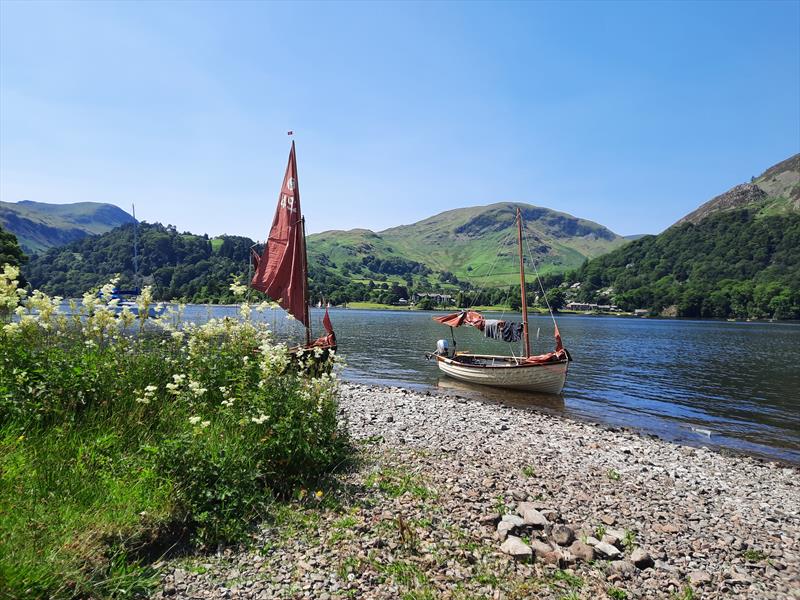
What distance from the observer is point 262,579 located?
592cm

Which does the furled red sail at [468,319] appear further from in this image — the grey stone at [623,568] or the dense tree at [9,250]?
the dense tree at [9,250]

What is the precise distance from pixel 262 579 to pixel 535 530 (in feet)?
15.8

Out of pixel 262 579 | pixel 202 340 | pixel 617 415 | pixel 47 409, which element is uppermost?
pixel 202 340

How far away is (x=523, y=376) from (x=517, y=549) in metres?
23.8

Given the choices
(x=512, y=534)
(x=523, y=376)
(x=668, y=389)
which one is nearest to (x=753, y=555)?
(x=512, y=534)

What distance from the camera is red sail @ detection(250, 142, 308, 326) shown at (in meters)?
23.8

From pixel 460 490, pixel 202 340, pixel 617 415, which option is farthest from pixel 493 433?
pixel 617 415

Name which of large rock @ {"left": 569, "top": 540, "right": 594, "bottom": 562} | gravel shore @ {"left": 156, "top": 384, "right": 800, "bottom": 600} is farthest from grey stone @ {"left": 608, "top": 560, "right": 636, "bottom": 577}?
large rock @ {"left": 569, "top": 540, "right": 594, "bottom": 562}

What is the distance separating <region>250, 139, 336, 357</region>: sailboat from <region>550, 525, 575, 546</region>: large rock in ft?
55.7

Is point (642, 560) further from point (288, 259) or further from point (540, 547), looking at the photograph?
point (288, 259)

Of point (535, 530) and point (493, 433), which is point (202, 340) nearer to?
point (535, 530)

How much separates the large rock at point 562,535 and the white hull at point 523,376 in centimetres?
2196

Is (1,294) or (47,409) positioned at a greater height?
(1,294)

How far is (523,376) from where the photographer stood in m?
30.0
